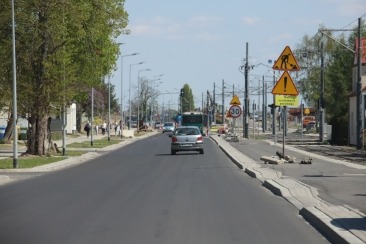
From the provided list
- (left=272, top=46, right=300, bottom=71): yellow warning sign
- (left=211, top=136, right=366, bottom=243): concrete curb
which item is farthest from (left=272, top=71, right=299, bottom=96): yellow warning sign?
(left=211, top=136, right=366, bottom=243): concrete curb

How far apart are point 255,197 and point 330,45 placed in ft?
232

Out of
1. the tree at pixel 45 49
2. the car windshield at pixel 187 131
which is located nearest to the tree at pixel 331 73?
the car windshield at pixel 187 131

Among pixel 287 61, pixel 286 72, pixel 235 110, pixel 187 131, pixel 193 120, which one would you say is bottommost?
pixel 187 131

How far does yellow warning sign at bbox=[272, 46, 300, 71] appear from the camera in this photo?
27.0 meters

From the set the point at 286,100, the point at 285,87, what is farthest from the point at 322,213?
the point at 286,100

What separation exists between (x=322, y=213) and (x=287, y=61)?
14.8 meters

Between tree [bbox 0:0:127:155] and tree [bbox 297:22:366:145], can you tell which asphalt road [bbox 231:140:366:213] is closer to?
tree [bbox 0:0:127:155]

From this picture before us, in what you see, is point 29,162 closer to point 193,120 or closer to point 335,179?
point 335,179

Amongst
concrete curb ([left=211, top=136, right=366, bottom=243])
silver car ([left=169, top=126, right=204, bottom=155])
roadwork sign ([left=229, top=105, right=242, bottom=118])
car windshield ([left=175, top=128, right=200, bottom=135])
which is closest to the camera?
concrete curb ([left=211, top=136, right=366, bottom=243])

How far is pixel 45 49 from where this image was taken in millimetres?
36812

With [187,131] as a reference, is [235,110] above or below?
above

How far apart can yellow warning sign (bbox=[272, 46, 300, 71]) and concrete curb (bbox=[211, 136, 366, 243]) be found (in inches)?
298

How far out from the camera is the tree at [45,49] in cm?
3575

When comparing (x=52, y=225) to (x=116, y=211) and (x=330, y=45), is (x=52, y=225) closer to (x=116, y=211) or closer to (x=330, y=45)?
(x=116, y=211)
